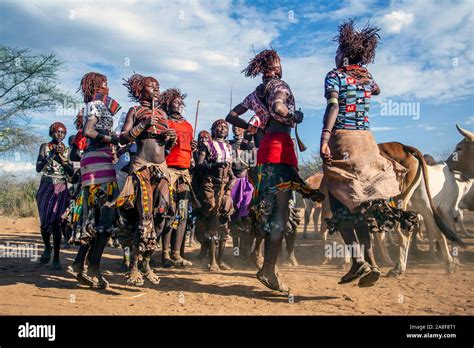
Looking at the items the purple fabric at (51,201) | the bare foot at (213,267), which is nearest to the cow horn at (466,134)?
the bare foot at (213,267)

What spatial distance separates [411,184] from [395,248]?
2910mm

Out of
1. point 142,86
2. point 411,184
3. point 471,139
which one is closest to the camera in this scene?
point 142,86

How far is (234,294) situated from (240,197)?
96.7 inches

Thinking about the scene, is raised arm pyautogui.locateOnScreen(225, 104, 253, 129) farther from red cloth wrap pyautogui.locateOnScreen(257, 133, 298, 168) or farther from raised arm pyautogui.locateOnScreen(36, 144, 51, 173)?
raised arm pyautogui.locateOnScreen(36, 144, 51, 173)

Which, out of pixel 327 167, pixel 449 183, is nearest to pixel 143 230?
pixel 327 167

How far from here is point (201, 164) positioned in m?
6.45

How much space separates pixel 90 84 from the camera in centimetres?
510

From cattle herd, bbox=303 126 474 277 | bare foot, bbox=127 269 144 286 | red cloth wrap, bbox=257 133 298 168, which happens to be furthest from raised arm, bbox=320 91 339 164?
bare foot, bbox=127 269 144 286

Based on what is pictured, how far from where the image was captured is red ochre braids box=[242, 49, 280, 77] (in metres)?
4.58

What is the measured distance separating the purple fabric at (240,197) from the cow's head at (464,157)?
11.9 ft

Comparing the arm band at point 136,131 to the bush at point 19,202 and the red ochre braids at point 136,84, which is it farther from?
the bush at point 19,202

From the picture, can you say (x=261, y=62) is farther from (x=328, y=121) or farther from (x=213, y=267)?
(x=213, y=267)

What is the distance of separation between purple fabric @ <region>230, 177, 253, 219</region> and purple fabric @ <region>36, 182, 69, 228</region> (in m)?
2.67
